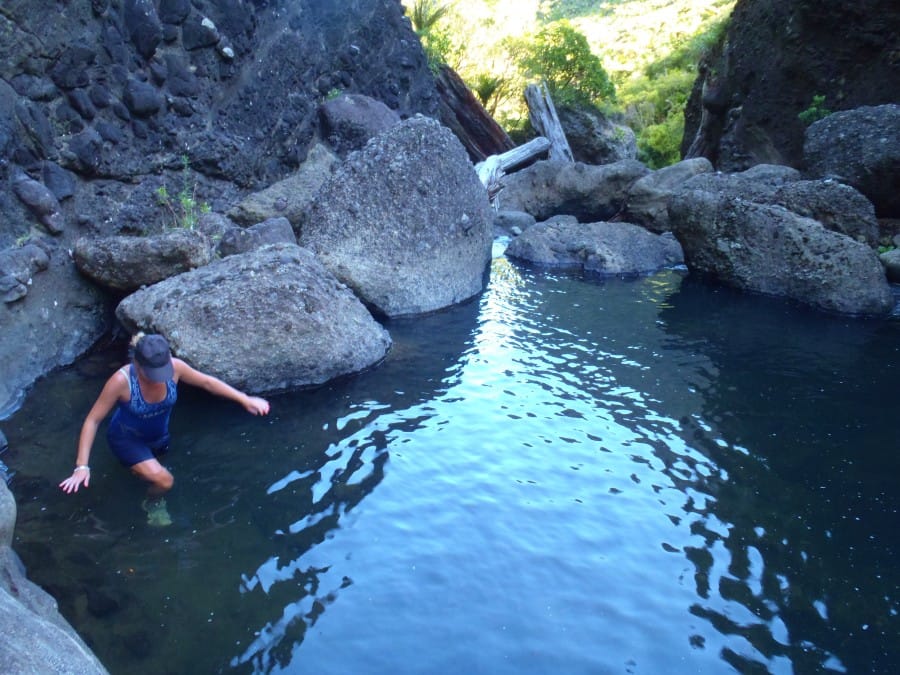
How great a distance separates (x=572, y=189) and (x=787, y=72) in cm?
528

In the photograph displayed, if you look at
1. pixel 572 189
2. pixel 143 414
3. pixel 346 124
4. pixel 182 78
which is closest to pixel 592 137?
pixel 572 189

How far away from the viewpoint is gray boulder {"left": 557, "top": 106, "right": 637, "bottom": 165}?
24.1m

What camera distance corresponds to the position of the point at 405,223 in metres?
10.4

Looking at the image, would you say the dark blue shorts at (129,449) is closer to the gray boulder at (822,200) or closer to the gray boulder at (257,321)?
the gray boulder at (257,321)

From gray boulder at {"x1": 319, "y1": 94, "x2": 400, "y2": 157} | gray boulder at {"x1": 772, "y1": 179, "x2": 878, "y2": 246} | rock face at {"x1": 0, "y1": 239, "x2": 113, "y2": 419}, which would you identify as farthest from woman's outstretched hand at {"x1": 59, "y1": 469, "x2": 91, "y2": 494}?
gray boulder at {"x1": 772, "y1": 179, "x2": 878, "y2": 246}

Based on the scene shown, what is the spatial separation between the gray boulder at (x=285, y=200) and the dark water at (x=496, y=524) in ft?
14.0

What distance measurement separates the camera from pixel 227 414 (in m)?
6.64

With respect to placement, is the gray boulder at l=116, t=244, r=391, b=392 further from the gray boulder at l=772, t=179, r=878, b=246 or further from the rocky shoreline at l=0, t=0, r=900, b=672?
the gray boulder at l=772, t=179, r=878, b=246

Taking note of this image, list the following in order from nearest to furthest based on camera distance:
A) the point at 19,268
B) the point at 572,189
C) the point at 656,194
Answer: the point at 19,268, the point at 656,194, the point at 572,189

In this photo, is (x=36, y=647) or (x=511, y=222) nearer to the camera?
(x=36, y=647)

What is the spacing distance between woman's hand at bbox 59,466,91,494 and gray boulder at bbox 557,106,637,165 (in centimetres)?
2136

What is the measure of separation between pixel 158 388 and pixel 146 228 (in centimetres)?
515

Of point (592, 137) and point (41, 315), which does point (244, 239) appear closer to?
point (41, 315)

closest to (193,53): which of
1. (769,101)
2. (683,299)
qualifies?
(683,299)
